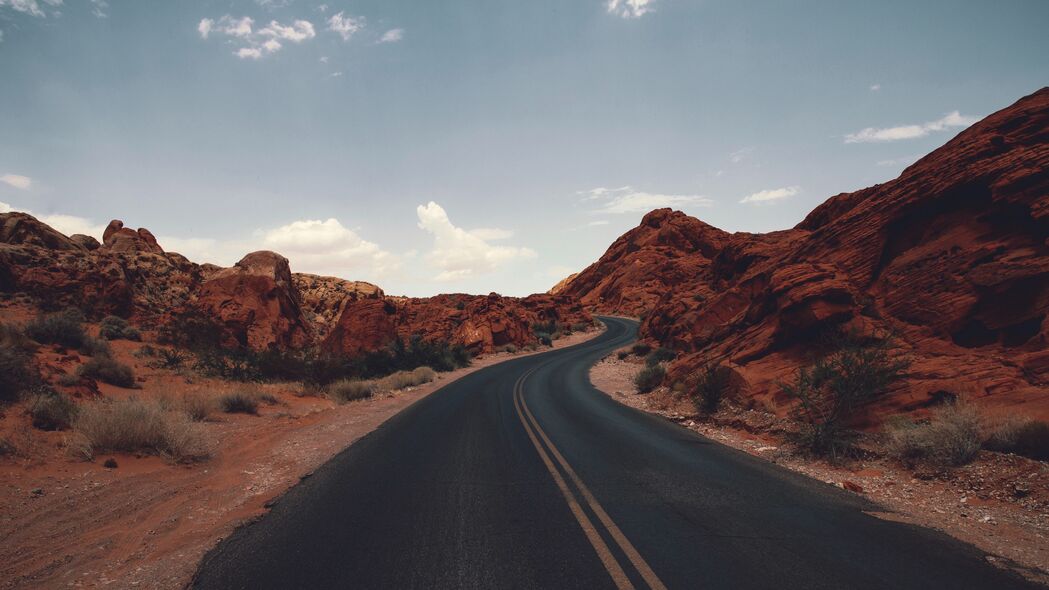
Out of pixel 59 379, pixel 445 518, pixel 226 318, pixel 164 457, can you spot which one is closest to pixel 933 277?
pixel 445 518

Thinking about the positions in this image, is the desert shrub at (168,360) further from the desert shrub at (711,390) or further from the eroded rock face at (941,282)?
the eroded rock face at (941,282)

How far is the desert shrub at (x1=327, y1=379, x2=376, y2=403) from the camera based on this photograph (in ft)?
58.1

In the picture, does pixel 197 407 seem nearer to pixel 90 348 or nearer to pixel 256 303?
pixel 90 348

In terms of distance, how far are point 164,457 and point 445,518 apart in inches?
249

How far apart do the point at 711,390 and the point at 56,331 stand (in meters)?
21.6

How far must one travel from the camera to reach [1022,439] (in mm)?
6762

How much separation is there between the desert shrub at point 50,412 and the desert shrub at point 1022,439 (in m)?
15.6

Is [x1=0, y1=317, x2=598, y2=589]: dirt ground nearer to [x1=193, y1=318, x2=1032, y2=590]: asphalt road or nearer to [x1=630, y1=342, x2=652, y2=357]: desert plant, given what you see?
[x1=193, y1=318, x2=1032, y2=590]: asphalt road

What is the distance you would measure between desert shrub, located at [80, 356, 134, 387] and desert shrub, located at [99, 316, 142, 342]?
839 centimetres

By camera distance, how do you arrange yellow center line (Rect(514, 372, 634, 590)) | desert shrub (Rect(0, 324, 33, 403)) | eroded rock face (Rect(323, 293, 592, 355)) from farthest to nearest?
eroded rock face (Rect(323, 293, 592, 355)) < desert shrub (Rect(0, 324, 33, 403)) < yellow center line (Rect(514, 372, 634, 590))

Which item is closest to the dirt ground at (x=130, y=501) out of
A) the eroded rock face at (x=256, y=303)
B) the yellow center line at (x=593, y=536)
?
the yellow center line at (x=593, y=536)

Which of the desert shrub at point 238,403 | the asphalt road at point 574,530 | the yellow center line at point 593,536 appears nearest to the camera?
the yellow center line at point 593,536

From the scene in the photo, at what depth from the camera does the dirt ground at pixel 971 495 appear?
192 inches

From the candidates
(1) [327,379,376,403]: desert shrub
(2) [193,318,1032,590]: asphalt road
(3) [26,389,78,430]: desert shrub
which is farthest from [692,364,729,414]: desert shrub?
(3) [26,389,78,430]: desert shrub
